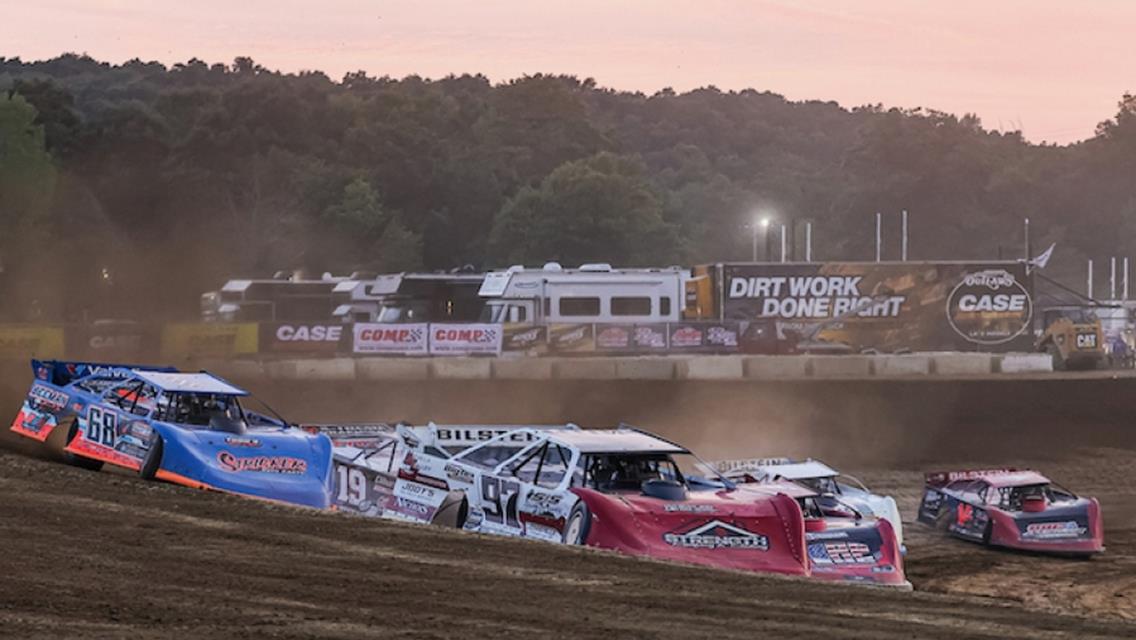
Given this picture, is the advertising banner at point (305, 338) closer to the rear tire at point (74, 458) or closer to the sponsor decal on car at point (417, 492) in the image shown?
the rear tire at point (74, 458)

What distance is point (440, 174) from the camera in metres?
89.0

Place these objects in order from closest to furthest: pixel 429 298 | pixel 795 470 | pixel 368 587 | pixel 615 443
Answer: pixel 368 587 < pixel 615 443 < pixel 795 470 < pixel 429 298

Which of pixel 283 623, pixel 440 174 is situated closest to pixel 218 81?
pixel 440 174

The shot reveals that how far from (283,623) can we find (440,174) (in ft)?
268

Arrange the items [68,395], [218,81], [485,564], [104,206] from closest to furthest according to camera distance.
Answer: [485,564], [68,395], [104,206], [218,81]

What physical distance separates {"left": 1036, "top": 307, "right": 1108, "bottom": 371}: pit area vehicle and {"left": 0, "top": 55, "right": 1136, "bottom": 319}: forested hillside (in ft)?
113

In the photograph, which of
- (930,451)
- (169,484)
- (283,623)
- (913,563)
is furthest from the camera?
(930,451)

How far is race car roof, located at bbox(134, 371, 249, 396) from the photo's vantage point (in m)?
16.1

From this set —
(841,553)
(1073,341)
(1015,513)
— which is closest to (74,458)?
(841,553)

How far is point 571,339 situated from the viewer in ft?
136

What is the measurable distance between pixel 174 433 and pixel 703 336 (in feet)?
90.0

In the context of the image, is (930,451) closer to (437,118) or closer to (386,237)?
(386,237)

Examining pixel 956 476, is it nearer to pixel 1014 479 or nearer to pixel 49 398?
pixel 1014 479

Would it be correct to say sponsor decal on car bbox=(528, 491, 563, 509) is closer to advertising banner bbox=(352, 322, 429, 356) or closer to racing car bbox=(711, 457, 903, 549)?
racing car bbox=(711, 457, 903, 549)
